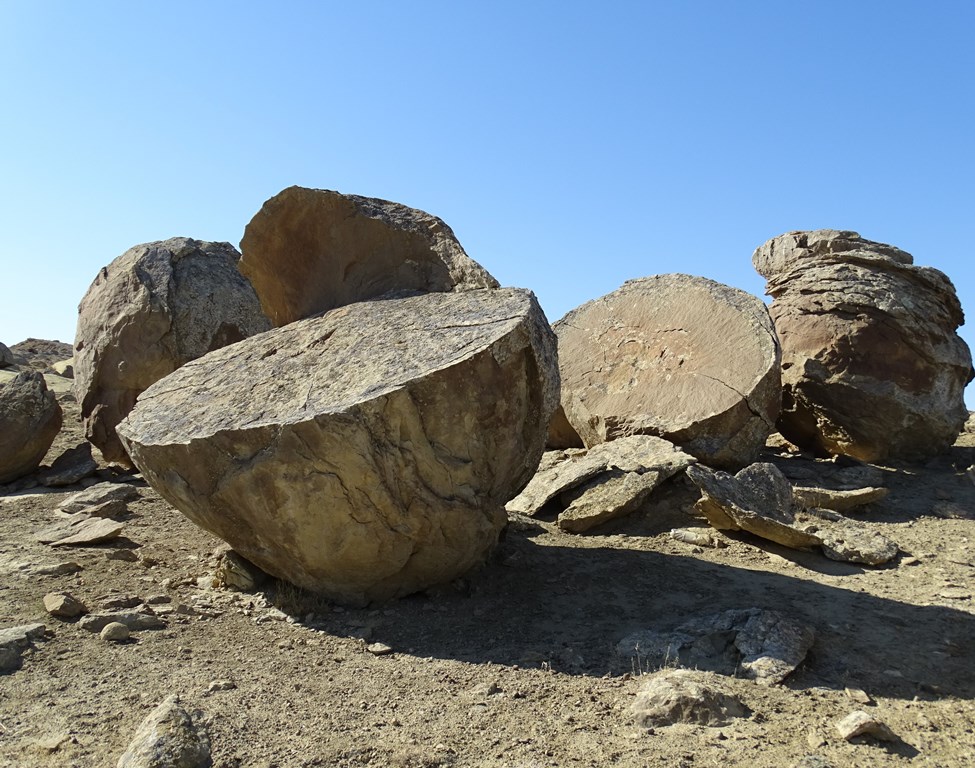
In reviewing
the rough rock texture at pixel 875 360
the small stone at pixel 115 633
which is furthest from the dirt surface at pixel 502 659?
the rough rock texture at pixel 875 360

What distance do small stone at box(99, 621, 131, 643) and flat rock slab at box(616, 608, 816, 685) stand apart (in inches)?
78.2

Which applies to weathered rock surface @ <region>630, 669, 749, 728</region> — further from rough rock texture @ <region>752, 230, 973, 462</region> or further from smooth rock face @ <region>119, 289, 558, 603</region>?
rough rock texture @ <region>752, 230, 973, 462</region>

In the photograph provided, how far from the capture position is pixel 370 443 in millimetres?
3436

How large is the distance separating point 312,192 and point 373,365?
5.52 feet

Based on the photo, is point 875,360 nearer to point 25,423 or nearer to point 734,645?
point 734,645

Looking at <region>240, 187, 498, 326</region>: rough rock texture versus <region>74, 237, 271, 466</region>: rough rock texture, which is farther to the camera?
<region>74, 237, 271, 466</region>: rough rock texture

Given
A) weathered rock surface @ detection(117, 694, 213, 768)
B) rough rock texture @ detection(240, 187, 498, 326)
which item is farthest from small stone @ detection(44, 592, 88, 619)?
rough rock texture @ detection(240, 187, 498, 326)

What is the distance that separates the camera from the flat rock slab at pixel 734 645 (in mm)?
3139

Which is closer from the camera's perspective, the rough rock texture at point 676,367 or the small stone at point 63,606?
the small stone at point 63,606

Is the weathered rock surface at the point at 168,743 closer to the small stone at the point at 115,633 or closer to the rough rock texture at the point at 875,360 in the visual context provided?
the small stone at the point at 115,633

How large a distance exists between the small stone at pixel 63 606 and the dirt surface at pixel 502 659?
0.16ft

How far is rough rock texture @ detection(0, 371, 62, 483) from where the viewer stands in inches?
249

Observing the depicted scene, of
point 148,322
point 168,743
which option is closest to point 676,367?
point 148,322

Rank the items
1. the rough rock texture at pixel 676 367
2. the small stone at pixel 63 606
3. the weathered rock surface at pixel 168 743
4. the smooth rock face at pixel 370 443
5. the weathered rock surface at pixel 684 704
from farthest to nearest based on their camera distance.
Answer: the rough rock texture at pixel 676 367
the small stone at pixel 63 606
the smooth rock face at pixel 370 443
the weathered rock surface at pixel 684 704
the weathered rock surface at pixel 168 743
